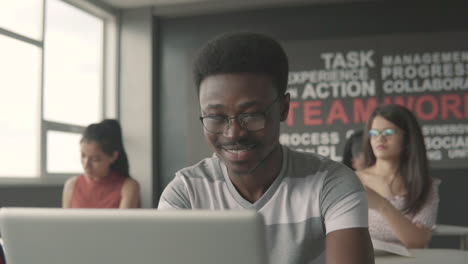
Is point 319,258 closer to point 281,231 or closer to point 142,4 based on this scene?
point 281,231

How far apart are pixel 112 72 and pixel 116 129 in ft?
9.26

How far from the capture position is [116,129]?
3316 mm

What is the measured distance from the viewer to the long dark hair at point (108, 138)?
321 cm

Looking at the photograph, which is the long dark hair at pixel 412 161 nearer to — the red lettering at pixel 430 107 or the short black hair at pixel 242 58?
the short black hair at pixel 242 58

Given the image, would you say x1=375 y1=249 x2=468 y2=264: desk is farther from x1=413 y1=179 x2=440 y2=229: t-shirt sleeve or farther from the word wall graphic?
the word wall graphic

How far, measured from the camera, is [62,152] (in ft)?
17.0

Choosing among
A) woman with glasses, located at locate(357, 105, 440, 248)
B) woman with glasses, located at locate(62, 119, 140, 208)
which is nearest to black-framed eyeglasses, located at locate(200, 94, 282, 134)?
woman with glasses, located at locate(357, 105, 440, 248)

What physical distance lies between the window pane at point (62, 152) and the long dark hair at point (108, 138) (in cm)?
179

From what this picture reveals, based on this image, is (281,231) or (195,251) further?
(281,231)

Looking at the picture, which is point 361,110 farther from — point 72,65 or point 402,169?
point 402,169

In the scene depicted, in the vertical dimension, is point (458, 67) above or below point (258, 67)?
above

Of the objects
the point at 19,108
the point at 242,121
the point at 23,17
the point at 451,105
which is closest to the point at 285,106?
the point at 242,121

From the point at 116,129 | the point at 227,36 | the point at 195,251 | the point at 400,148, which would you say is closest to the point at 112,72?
the point at 116,129

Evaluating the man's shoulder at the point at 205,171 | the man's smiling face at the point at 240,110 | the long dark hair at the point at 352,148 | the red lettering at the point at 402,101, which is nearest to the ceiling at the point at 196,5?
the red lettering at the point at 402,101
